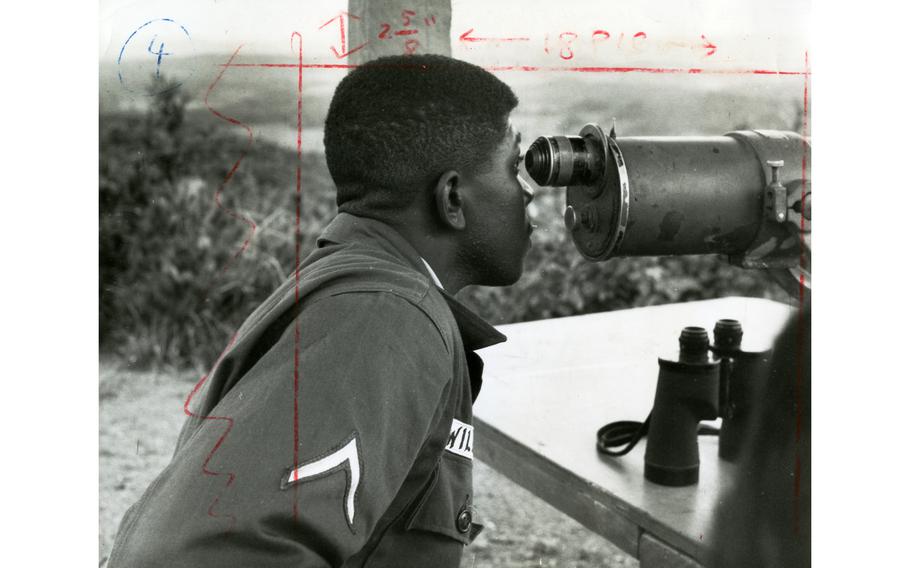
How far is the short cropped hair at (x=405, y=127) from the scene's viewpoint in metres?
0.96

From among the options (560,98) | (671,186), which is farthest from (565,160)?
(560,98)

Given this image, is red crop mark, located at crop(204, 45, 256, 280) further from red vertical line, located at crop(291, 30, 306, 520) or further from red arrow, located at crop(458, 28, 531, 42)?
red arrow, located at crop(458, 28, 531, 42)

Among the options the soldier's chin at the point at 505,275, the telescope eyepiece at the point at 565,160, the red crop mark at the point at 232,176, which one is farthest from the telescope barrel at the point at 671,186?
the red crop mark at the point at 232,176

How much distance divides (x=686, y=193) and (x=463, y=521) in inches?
18.7

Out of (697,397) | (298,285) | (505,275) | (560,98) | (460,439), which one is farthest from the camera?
(560,98)

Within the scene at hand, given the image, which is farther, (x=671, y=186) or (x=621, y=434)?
(x=621, y=434)

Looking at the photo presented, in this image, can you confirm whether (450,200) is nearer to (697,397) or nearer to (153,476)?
(697,397)

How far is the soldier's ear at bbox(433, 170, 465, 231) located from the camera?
3.17 ft

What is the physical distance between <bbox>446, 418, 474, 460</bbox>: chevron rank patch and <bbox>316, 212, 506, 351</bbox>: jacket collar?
104 mm

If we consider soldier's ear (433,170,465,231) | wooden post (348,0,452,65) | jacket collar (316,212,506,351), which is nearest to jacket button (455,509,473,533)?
jacket collar (316,212,506,351)

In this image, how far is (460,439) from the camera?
0.94 m
